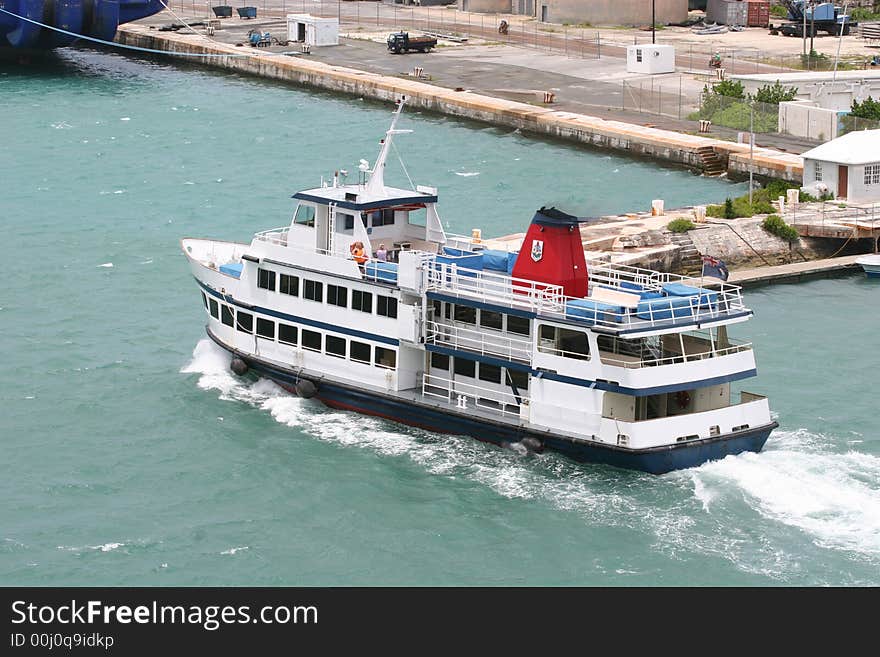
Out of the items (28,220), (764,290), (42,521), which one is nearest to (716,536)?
(42,521)

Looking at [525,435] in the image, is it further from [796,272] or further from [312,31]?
[312,31]

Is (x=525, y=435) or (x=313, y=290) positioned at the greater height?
(x=313, y=290)

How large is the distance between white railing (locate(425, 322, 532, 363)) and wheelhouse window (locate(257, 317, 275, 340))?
16.7 feet

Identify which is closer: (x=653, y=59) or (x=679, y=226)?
(x=679, y=226)

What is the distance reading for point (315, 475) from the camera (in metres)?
36.7

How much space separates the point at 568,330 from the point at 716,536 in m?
6.22

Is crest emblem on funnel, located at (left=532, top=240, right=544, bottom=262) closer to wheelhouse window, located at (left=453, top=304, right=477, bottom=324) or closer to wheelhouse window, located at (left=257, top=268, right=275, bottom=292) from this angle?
wheelhouse window, located at (left=453, top=304, right=477, bottom=324)

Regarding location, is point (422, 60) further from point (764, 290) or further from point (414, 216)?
point (764, 290)

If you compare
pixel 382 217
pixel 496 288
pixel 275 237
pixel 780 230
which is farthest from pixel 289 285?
pixel 780 230

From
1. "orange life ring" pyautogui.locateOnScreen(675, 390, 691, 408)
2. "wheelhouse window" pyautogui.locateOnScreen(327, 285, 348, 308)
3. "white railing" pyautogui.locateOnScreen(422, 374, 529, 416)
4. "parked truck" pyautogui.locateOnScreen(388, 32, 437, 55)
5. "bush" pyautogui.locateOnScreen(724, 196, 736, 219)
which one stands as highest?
Answer: "parked truck" pyautogui.locateOnScreen(388, 32, 437, 55)

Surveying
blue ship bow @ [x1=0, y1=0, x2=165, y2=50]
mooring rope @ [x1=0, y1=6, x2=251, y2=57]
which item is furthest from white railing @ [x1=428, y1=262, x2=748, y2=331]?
blue ship bow @ [x1=0, y1=0, x2=165, y2=50]

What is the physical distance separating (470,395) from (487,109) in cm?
4947

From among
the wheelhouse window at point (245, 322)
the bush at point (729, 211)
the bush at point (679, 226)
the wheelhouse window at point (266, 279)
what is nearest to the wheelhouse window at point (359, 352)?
the wheelhouse window at point (266, 279)

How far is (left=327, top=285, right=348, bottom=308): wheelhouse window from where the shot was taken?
4019cm
